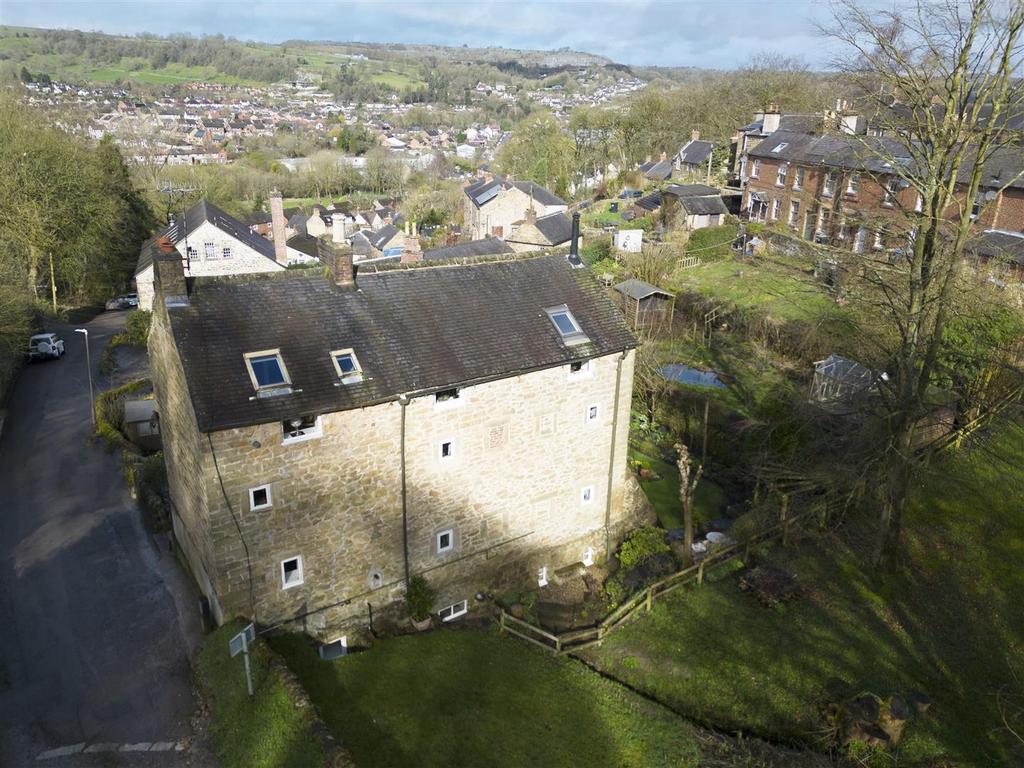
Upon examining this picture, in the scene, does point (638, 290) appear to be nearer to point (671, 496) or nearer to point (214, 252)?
point (671, 496)

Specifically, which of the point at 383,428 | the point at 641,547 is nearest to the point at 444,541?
→ the point at 383,428

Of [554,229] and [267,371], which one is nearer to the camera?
[267,371]

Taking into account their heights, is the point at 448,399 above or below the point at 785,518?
above

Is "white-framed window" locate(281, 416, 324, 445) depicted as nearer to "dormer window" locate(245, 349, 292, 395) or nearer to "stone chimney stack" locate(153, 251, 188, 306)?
"dormer window" locate(245, 349, 292, 395)

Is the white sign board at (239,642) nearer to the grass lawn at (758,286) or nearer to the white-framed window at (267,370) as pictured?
the white-framed window at (267,370)

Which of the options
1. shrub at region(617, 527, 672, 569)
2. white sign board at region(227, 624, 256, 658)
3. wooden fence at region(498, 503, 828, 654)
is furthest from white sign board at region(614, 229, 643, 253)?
white sign board at region(227, 624, 256, 658)

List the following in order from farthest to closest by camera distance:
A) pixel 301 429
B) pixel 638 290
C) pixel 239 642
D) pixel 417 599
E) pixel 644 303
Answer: pixel 644 303 < pixel 638 290 < pixel 417 599 < pixel 301 429 < pixel 239 642

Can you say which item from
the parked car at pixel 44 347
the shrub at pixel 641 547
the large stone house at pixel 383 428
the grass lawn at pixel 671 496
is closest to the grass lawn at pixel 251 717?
the large stone house at pixel 383 428
